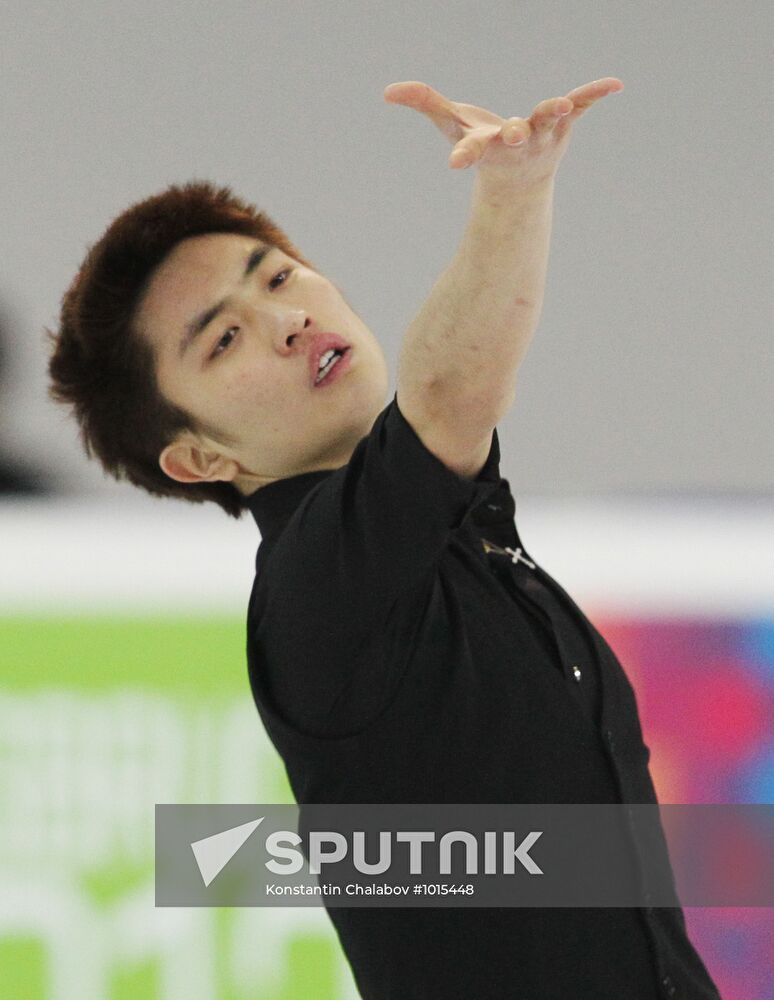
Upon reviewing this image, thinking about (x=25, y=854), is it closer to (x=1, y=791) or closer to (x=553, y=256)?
(x=1, y=791)

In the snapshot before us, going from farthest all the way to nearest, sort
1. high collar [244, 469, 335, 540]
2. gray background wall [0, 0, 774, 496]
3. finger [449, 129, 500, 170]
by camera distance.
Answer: gray background wall [0, 0, 774, 496], high collar [244, 469, 335, 540], finger [449, 129, 500, 170]

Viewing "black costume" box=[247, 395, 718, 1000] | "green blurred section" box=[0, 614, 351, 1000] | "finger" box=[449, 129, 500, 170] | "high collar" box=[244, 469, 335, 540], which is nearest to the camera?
"finger" box=[449, 129, 500, 170]

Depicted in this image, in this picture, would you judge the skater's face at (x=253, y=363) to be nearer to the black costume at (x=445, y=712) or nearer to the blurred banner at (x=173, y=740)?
the black costume at (x=445, y=712)

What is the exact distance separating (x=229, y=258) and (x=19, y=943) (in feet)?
4.28

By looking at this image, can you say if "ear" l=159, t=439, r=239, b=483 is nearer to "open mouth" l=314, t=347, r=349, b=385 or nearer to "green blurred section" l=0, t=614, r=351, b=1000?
"open mouth" l=314, t=347, r=349, b=385

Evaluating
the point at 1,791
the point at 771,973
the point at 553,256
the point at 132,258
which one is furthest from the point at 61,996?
the point at 553,256

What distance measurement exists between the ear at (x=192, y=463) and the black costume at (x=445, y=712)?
26 centimetres

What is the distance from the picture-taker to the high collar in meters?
1.32

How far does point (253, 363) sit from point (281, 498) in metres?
0.13

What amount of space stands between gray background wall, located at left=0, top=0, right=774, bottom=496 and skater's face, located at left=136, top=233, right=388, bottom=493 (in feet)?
5.47

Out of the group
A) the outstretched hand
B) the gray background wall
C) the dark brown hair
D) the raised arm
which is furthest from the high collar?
the gray background wall

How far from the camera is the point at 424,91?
968 mm

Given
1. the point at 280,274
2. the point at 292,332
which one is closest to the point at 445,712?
the point at 292,332

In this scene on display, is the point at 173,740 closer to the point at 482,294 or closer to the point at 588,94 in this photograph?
the point at 482,294
